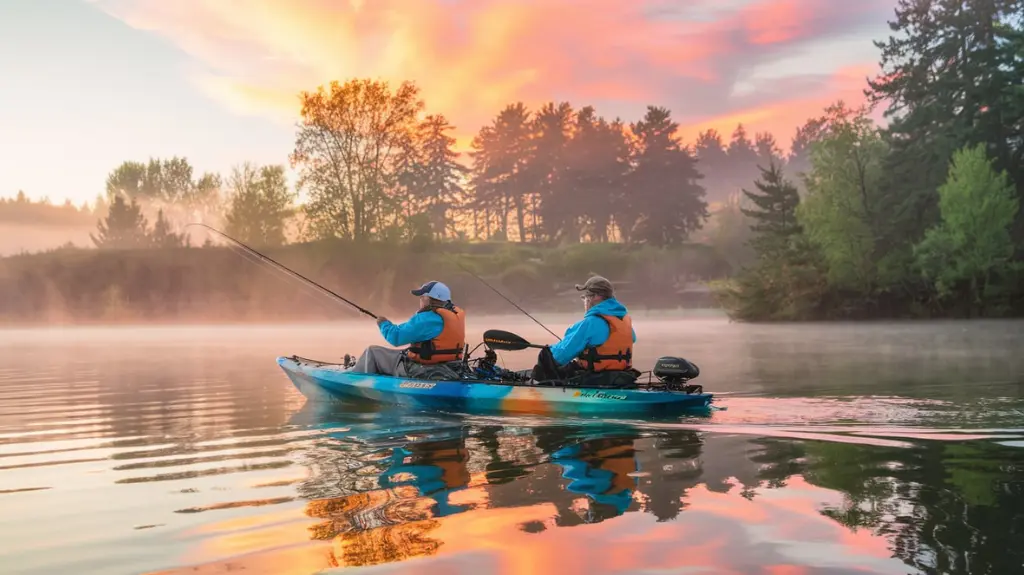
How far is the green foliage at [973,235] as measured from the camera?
4438cm

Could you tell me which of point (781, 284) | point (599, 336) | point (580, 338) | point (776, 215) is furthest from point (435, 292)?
point (776, 215)

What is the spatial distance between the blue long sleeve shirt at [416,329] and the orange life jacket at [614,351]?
87.0 inches

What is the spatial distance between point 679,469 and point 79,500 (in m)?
5.03

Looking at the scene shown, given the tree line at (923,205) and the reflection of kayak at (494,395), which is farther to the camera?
the tree line at (923,205)

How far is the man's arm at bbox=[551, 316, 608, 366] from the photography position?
37.3 ft

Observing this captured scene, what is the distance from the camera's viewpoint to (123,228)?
73125 millimetres

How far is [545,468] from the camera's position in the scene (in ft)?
26.4

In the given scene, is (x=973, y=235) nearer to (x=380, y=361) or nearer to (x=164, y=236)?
(x=380, y=361)

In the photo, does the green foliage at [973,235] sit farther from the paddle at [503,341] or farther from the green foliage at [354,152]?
the paddle at [503,341]

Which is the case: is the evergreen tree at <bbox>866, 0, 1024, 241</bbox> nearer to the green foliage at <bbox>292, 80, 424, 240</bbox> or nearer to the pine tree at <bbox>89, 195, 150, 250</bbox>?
the green foliage at <bbox>292, 80, 424, 240</bbox>

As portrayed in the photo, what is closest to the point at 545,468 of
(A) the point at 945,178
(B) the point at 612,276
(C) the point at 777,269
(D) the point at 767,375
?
(D) the point at 767,375

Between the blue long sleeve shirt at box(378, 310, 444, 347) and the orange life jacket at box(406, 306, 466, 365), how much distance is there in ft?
0.26

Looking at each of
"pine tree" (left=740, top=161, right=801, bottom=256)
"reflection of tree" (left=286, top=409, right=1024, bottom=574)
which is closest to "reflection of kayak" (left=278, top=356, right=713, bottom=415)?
"reflection of tree" (left=286, top=409, right=1024, bottom=574)

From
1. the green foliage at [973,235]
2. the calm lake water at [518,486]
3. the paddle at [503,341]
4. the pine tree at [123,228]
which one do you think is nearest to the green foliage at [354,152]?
the pine tree at [123,228]
